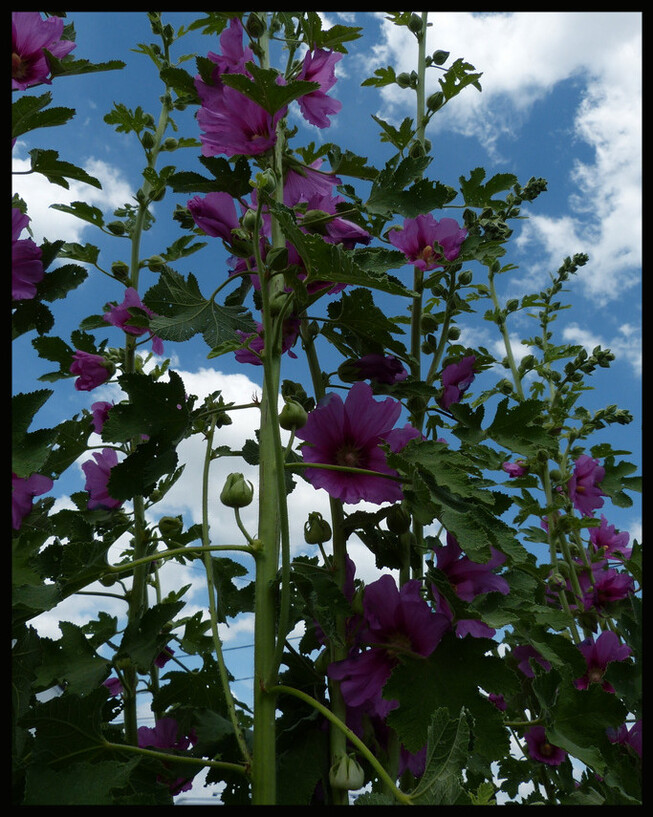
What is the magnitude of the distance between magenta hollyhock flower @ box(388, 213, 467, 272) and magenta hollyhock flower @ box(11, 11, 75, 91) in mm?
642

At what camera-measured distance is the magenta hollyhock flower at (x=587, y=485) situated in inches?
85.0

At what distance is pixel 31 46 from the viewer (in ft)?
3.14

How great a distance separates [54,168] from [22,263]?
0.19m

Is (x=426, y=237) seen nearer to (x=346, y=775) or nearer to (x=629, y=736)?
(x=346, y=775)

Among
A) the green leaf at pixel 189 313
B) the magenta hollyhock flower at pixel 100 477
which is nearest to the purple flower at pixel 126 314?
the magenta hollyhock flower at pixel 100 477

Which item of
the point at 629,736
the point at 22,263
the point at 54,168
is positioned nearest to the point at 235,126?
the point at 54,168

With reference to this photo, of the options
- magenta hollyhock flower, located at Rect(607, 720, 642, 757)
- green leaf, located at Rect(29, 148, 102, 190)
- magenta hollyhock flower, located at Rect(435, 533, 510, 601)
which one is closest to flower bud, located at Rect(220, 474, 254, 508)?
magenta hollyhock flower, located at Rect(435, 533, 510, 601)

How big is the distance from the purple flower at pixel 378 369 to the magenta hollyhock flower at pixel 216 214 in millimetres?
285

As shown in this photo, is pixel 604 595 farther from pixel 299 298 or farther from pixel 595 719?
pixel 299 298

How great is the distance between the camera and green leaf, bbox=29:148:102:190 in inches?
36.0

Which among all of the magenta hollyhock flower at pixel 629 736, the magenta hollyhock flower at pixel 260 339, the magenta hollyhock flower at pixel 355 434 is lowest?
the magenta hollyhock flower at pixel 629 736

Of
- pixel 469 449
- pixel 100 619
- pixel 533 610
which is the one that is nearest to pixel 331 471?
pixel 469 449

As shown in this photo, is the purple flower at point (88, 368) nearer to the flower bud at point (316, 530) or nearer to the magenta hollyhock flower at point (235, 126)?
the magenta hollyhock flower at point (235, 126)

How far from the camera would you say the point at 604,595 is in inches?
76.7
